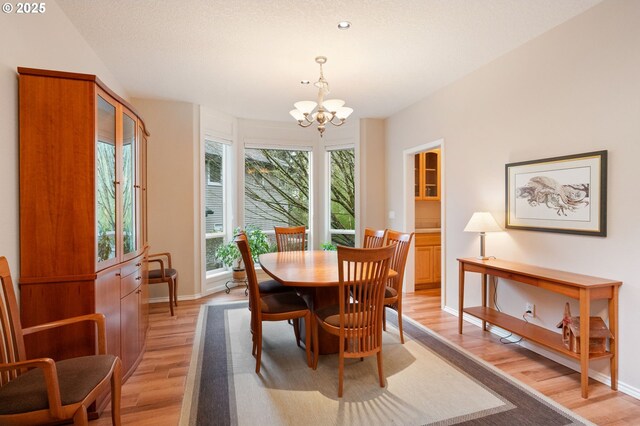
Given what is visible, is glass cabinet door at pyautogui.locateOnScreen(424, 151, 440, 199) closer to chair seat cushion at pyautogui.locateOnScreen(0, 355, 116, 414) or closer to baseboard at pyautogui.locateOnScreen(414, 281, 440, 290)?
baseboard at pyautogui.locateOnScreen(414, 281, 440, 290)

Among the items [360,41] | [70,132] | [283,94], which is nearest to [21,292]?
[70,132]

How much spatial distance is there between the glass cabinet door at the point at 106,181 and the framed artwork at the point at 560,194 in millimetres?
3369

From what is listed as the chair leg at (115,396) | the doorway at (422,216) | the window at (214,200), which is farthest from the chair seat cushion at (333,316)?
the window at (214,200)

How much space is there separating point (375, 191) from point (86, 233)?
4146mm

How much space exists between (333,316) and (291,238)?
6.86 feet

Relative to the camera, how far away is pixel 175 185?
4578 millimetres

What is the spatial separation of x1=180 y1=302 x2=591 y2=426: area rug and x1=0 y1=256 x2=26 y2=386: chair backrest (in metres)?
0.93

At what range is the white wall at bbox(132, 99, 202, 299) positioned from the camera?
450 centimetres

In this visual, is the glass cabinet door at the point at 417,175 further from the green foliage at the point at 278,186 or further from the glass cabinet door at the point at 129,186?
the glass cabinet door at the point at 129,186

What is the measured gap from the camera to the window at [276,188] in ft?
18.6

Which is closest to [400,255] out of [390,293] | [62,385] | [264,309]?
[390,293]

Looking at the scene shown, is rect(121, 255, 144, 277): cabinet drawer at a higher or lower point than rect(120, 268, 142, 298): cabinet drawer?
higher

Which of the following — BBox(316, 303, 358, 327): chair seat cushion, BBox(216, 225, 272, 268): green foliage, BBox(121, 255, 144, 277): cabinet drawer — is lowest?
BBox(316, 303, 358, 327): chair seat cushion

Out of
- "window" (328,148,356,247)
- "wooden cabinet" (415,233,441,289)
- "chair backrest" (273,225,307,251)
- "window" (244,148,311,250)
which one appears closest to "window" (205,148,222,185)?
"window" (244,148,311,250)
